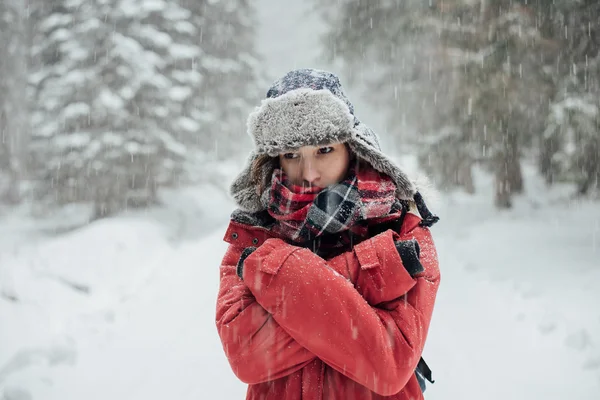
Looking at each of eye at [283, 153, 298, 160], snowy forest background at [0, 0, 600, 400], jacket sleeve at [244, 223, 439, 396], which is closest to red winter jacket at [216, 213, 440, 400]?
jacket sleeve at [244, 223, 439, 396]

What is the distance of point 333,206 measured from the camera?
58.4 inches

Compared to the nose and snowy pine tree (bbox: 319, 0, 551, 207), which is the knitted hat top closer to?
the nose

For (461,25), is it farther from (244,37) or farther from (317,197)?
(244,37)

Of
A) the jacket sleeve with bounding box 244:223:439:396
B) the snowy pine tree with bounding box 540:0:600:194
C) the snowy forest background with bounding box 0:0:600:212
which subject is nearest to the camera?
the jacket sleeve with bounding box 244:223:439:396

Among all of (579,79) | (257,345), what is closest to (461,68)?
(579,79)

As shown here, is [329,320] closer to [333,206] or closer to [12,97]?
[333,206]

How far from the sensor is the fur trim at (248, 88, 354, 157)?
151 centimetres

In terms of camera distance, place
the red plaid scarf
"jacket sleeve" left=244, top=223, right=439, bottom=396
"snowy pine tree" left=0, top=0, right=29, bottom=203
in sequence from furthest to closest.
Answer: "snowy pine tree" left=0, top=0, right=29, bottom=203
the red plaid scarf
"jacket sleeve" left=244, top=223, right=439, bottom=396

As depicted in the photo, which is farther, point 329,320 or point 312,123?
point 312,123

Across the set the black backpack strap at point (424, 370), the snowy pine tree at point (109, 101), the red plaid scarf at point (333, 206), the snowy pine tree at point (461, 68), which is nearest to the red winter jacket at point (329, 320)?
the red plaid scarf at point (333, 206)

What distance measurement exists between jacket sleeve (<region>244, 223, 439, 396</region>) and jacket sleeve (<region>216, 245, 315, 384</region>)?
53 mm

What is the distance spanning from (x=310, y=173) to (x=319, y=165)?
0.05 m

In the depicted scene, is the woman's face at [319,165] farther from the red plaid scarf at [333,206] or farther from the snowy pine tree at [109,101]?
the snowy pine tree at [109,101]

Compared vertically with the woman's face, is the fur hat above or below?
above
